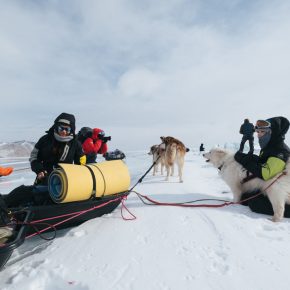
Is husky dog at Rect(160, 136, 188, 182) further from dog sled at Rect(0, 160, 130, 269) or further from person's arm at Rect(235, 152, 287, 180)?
dog sled at Rect(0, 160, 130, 269)

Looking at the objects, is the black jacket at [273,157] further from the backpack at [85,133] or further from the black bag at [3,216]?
the backpack at [85,133]

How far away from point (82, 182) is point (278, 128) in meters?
3.22

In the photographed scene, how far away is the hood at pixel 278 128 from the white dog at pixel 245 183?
0.43m

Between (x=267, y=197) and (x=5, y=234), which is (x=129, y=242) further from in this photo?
(x=267, y=197)

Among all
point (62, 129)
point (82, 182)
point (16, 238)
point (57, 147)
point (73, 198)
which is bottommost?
point (16, 238)

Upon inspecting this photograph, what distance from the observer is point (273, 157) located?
429 centimetres

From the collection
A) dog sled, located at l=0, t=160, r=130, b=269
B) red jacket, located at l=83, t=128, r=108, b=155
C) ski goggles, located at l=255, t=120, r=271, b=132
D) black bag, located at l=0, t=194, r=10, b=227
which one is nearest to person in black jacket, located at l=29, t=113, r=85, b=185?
dog sled, located at l=0, t=160, r=130, b=269

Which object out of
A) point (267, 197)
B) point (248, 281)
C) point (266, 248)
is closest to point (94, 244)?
point (248, 281)

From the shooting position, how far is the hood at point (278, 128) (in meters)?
4.47

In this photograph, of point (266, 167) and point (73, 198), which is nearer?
point (73, 198)

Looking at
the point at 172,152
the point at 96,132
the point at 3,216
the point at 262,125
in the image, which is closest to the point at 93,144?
the point at 96,132

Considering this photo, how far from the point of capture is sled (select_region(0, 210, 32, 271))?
238 cm

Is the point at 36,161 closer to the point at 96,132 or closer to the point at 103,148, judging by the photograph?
the point at 96,132

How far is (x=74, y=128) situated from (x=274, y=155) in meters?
3.25
